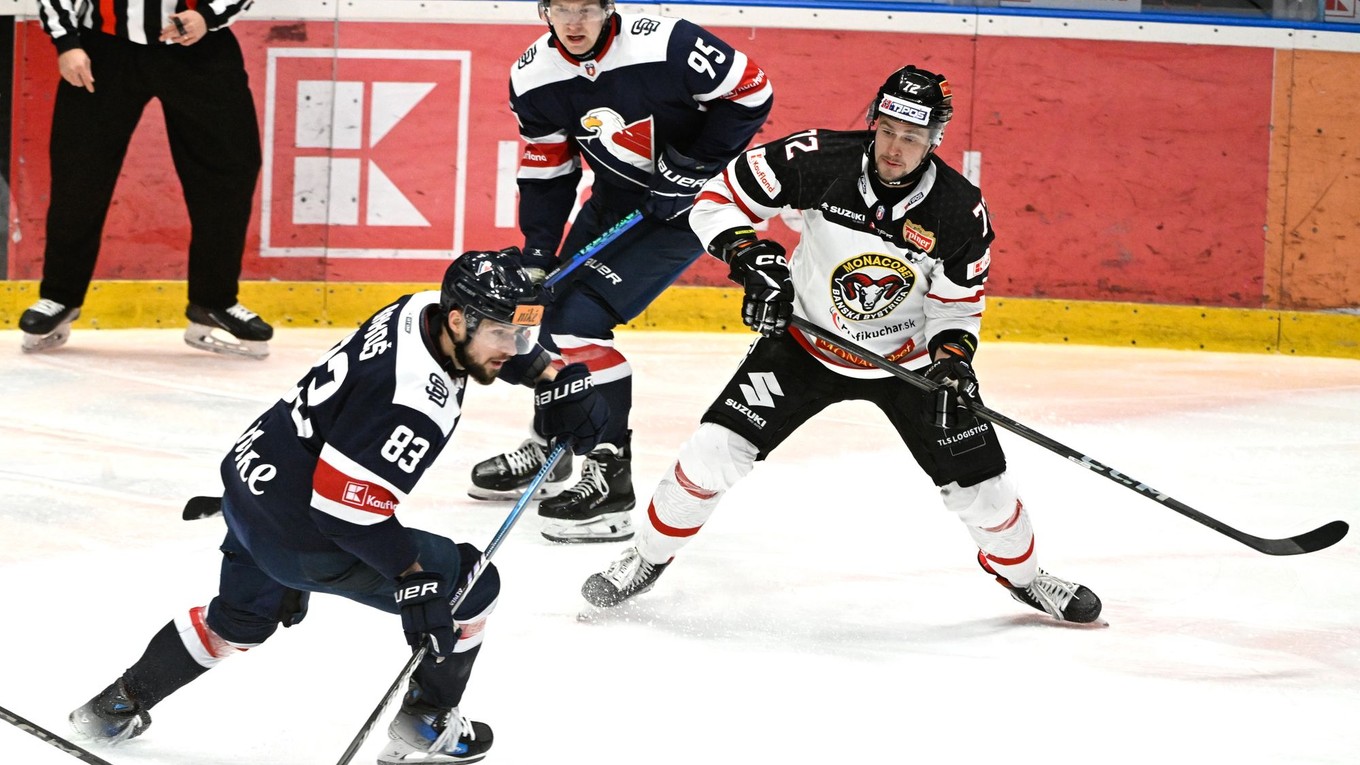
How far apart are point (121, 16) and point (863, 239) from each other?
333 cm

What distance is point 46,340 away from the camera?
568cm

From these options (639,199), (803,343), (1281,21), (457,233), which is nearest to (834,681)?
(803,343)

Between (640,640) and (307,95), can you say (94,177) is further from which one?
(640,640)

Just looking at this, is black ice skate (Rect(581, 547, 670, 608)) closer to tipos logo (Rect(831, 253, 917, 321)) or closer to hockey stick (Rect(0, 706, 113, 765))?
tipos logo (Rect(831, 253, 917, 321))

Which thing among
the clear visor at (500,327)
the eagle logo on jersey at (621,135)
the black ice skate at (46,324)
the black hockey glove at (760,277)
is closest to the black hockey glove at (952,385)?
the black hockey glove at (760,277)

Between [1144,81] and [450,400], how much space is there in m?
4.56

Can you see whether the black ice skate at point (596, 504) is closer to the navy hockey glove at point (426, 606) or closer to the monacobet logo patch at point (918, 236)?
the monacobet logo patch at point (918, 236)

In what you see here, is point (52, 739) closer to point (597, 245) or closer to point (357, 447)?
point (357, 447)

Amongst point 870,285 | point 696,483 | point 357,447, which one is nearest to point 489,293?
point 357,447

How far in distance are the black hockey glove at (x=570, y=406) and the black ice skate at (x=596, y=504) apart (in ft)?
3.81

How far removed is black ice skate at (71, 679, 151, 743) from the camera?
8.92 ft

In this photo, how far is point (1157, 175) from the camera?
6.39 metres

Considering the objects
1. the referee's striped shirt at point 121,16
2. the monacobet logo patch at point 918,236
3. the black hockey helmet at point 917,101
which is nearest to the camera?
the black hockey helmet at point 917,101

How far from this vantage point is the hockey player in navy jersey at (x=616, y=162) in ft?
13.7
